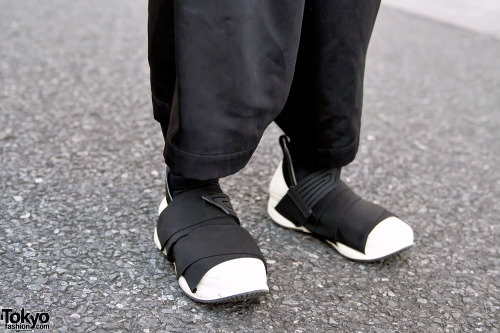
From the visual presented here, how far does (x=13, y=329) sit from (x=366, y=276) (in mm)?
555

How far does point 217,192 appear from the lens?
102 centimetres

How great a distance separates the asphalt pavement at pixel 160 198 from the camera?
0.93 metres

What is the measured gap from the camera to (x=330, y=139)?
103 cm

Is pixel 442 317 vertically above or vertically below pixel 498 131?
above

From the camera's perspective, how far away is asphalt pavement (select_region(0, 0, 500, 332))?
930 millimetres

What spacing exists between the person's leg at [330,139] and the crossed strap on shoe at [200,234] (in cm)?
17

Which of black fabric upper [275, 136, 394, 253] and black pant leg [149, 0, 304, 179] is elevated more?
black pant leg [149, 0, 304, 179]

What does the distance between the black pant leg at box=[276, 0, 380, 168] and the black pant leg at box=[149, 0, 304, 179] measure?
0.10 metres

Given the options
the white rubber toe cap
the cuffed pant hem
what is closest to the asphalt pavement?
the white rubber toe cap

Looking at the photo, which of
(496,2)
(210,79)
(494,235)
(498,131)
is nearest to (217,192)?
(210,79)

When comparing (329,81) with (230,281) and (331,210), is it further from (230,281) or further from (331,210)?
(230,281)

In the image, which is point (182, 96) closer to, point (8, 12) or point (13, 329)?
point (13, 329)

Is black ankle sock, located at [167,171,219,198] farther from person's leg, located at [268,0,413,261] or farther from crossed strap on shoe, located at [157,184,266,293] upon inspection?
person's leg, located at [268,0,413,261]

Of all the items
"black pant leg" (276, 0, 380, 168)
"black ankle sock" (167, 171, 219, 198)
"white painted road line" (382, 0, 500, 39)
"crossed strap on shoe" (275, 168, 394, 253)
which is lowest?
"white painted road line" (382, 0, 500, 39)
